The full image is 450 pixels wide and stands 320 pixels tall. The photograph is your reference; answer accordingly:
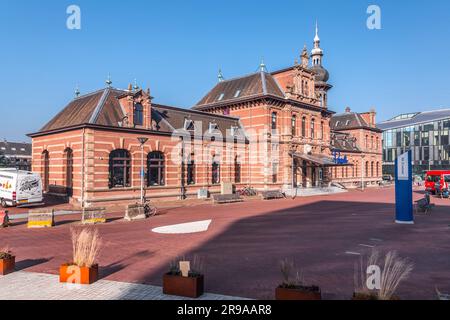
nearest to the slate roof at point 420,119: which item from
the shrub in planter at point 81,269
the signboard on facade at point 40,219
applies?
the signboard on facade at point 40,219

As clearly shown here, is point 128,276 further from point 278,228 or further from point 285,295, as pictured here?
point 278,228

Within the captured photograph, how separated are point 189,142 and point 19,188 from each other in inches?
555

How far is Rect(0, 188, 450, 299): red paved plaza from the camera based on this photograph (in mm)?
8008

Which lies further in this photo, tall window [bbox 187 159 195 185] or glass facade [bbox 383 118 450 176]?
glass facade [bbox 383 118 450 176]

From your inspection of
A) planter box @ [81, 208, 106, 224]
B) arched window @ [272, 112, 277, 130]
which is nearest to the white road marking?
planter box @ [81, 208, 106, 224]

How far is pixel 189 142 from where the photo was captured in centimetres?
3077

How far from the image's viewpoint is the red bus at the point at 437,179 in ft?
116

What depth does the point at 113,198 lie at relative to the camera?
82.2 feet

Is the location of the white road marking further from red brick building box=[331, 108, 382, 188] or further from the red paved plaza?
red brick building box=[331, 108, 382, 188]

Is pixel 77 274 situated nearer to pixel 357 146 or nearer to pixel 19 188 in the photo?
pixel 19 188

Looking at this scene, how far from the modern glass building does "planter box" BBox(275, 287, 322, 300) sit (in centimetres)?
8479

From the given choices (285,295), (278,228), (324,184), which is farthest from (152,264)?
(324,184)

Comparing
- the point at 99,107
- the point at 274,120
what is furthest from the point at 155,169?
the point at 274,120
